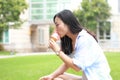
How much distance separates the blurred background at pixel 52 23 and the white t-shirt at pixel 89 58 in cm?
3721

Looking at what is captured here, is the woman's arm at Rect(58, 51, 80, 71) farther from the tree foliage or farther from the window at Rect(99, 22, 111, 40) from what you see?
the window at Rect(99, 22, 111, 40)

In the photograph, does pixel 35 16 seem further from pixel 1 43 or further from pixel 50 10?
pixel 1 43

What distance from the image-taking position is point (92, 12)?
137 ft

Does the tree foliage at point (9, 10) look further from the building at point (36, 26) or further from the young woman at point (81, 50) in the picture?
the young woman at point (81, 50)

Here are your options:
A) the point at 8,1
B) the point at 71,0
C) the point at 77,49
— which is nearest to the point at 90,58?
the point at 77,49

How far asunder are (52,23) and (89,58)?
128ft

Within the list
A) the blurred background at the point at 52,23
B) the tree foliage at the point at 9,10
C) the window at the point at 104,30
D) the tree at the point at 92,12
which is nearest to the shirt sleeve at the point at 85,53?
the tree foliage at the point at 9,10

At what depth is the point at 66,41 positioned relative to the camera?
474cm

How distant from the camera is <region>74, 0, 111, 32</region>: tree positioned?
41.7 metres

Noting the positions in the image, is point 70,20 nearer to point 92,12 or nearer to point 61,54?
point 61,54

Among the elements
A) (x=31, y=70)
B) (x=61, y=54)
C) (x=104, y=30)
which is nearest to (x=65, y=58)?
(x=61, y=54)

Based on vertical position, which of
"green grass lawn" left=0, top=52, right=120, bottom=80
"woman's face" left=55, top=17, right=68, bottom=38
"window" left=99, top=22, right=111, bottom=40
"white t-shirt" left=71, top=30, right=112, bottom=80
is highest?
"woman's face" left=55, top=17, right=68, bottom=38

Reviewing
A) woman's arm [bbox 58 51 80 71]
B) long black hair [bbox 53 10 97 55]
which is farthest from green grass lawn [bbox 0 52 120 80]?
woman's arm [bbox 58 51 80 71]

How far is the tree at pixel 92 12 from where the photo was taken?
137 feet
